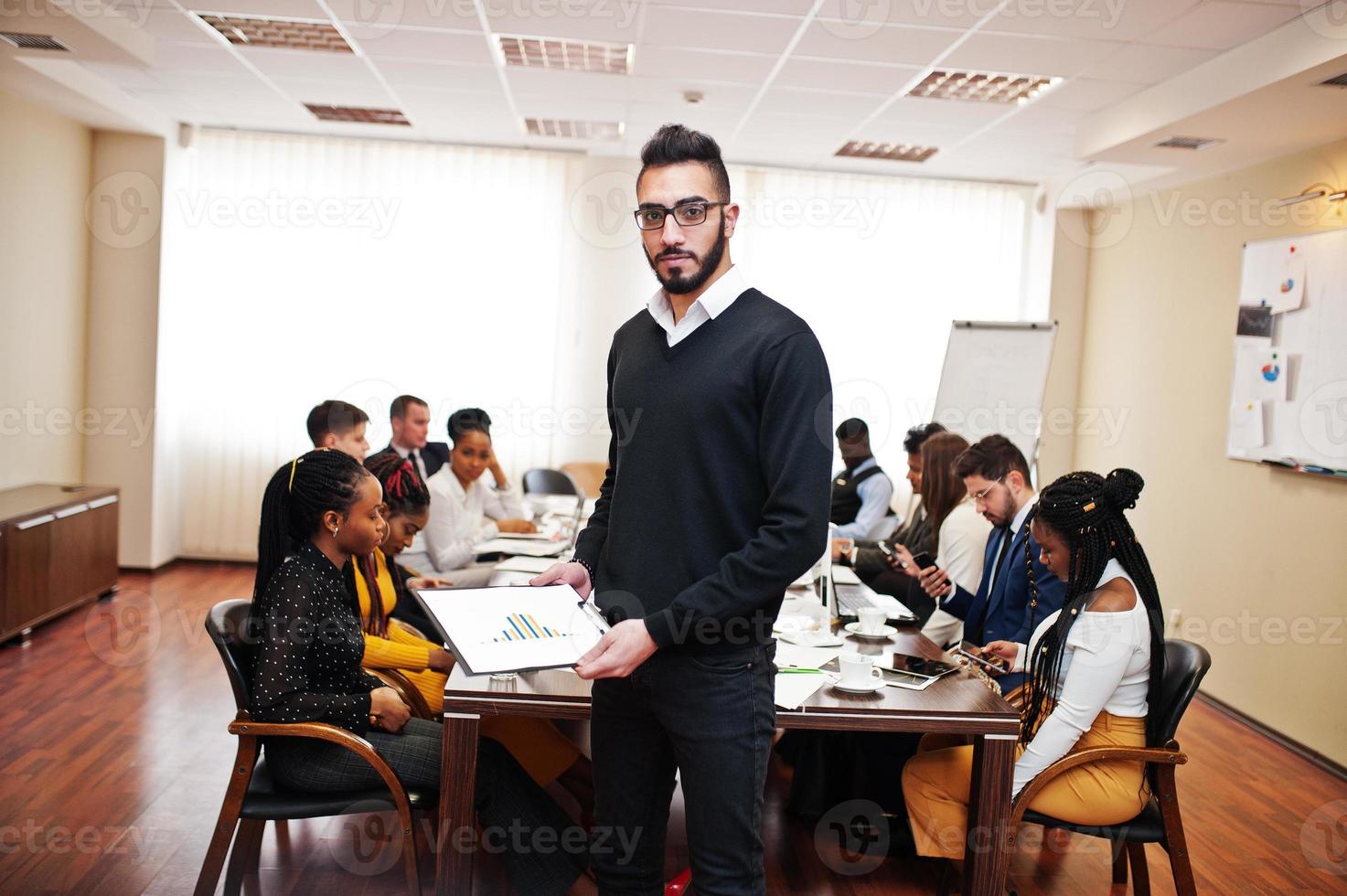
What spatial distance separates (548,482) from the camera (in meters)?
6.67

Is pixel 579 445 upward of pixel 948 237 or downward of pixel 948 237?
downward

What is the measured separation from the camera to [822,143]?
656cm

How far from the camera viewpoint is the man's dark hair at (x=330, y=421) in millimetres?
4660

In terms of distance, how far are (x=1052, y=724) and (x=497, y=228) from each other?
566cm

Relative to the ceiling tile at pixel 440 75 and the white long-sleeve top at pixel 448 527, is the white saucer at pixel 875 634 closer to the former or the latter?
the white long-sleeve top at pixel 448 527

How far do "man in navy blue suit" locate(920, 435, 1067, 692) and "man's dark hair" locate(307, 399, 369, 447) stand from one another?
2.63m

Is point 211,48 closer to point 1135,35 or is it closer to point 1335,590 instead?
point 1135,35

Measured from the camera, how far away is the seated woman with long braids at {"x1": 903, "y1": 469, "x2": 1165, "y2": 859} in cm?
246

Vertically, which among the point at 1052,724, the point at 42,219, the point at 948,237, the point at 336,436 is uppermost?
the point at 948,237

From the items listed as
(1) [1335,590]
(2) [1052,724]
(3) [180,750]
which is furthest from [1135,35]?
(3) [180,750]

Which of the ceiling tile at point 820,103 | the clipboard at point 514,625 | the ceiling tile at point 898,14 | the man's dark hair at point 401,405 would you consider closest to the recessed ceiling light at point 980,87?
the ceiling tile at point 820,103

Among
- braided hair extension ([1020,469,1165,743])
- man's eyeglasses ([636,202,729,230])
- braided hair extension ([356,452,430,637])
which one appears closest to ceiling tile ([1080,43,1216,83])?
braided hair extension ([1020,469,1165,743])

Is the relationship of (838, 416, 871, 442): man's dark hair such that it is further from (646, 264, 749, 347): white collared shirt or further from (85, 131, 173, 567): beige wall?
(85, 131, 173, 567): beige wall

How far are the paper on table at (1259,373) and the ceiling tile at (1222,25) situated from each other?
1.50 m
